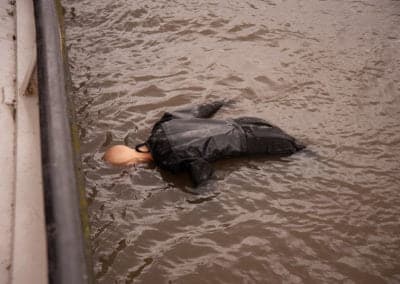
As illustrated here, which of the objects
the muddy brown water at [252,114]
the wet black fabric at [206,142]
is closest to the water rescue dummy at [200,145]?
the wet black fabric at [206,142]

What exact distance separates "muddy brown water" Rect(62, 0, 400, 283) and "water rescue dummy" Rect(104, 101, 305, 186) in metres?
0.13

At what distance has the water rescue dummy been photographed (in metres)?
3.07

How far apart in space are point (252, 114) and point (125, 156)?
126 cm

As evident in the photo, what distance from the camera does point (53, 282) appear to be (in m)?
1.33

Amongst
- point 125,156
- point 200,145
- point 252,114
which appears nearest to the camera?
point 200,145

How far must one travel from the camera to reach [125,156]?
329cm

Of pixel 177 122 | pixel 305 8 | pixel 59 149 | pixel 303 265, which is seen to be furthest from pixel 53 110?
pixel 305 8

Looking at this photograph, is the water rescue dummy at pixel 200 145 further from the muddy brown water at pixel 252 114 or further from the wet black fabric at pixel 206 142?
the muddy brown water at pixel 252 114

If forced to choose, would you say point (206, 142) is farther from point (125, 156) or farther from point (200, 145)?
point (125, 156)

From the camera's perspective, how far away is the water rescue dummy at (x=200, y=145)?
3072 millimetres

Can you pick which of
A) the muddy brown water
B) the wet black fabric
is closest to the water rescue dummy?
the wet black fabric

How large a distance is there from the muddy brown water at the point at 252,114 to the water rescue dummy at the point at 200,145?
0.13m

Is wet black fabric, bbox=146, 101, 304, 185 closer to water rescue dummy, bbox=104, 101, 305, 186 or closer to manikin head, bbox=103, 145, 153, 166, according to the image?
water rescue dummy, bbox=104, 101, 305, 186

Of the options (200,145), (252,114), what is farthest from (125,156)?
(252,114)
